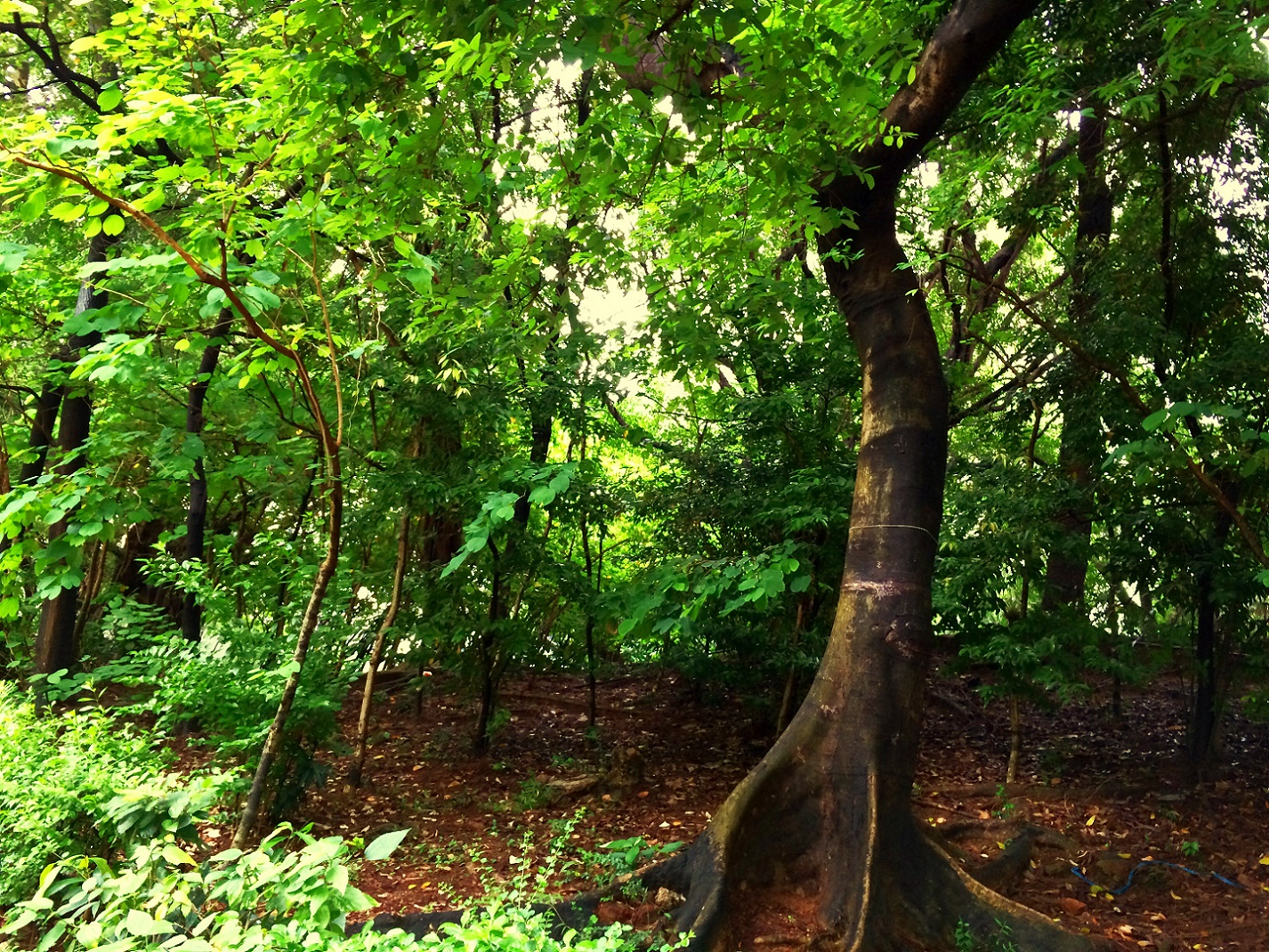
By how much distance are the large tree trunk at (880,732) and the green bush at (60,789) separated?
2446 mm

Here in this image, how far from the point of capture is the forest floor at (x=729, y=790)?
4332mm

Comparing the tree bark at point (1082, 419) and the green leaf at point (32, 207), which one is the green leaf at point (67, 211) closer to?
the green leaf at point (32, 207)

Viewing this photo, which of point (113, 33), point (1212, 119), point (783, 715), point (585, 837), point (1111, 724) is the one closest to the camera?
point (113, 33)

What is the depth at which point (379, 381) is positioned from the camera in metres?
5.68

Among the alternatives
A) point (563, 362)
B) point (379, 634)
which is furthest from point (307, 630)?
point (563, 362)

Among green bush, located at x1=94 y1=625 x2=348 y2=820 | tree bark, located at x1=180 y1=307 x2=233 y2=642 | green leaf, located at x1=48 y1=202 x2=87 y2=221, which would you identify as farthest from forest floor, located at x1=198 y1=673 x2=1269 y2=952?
green leaf, located at x1=48 y1=202 x2=87 y2=221

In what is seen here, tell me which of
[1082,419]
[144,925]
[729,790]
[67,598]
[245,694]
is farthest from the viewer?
[67,598]

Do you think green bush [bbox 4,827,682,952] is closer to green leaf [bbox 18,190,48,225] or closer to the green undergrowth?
the green undergrowth

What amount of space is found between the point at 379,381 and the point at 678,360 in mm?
2087

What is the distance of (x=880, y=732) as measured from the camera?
401 centimetres

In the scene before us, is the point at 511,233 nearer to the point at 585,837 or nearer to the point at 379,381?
the point at 379,381

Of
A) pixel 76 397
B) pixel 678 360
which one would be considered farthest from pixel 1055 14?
pixel 76 397

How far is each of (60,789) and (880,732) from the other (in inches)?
143

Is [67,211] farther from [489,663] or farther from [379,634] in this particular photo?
[489,663]
